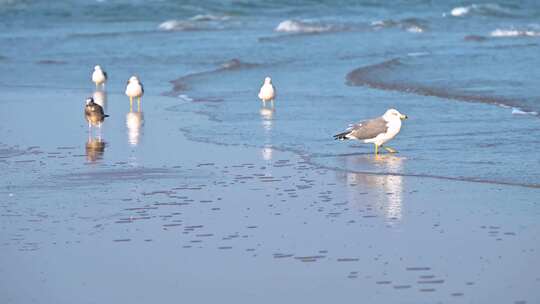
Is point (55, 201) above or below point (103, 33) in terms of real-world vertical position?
below

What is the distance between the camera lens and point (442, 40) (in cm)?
2675

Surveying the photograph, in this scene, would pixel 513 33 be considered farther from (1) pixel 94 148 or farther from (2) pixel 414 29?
(1) pixel 94 148

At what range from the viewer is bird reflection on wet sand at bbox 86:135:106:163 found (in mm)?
10734

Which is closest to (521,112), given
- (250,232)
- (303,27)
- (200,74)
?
(250,232)

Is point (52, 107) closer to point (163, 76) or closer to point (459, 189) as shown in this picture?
point (163, 76)

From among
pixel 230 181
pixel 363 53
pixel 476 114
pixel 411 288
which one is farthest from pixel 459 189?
pixel 363 53

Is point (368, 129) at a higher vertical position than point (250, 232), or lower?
higher

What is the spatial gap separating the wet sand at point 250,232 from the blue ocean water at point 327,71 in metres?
0.85

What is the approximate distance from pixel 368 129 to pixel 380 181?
5.66ft

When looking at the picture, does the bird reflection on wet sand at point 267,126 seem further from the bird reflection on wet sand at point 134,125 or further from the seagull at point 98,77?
the seagull at point 98,77

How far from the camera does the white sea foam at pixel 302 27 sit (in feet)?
108

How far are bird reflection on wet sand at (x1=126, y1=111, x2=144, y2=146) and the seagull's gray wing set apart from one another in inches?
83.8

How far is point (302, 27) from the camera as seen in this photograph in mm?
34094

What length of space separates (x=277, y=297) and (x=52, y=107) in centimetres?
956
